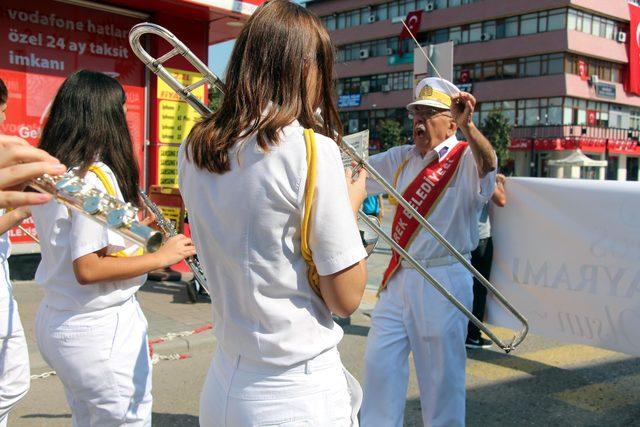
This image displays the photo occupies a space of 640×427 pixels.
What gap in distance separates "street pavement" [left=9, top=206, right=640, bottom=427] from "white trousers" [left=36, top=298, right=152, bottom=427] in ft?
5.84

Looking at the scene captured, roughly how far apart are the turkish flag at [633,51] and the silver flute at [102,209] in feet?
188

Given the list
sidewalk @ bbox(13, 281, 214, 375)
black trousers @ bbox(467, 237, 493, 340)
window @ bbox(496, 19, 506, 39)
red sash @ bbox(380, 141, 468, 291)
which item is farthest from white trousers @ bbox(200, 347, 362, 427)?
window @ bbox(496, 19, 506, 39)

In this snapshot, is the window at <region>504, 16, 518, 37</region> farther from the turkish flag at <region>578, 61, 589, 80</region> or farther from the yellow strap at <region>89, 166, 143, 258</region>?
the yellow strap at <region>89, 166, 143, 258</region>

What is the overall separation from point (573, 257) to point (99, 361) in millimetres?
3248

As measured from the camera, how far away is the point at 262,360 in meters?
1.65

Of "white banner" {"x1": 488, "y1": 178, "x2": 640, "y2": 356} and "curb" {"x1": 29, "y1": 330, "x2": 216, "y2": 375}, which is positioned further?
"curb" {"x1": 29, "y1": 330, "x2": 216, "y2": 375}

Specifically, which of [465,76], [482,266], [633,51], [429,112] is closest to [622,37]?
[633,51]

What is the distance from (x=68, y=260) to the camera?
231cm

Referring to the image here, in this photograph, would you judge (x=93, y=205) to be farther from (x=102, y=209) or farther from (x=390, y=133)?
(x=390, y=133)

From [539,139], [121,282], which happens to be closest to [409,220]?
[121,282]

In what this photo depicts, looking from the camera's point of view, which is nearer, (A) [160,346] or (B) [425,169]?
(B) [425,169]

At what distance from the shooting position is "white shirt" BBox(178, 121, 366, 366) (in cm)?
156

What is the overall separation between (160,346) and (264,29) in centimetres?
447

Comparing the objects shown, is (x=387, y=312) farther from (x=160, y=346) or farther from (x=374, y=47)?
(x=374, y=47)
